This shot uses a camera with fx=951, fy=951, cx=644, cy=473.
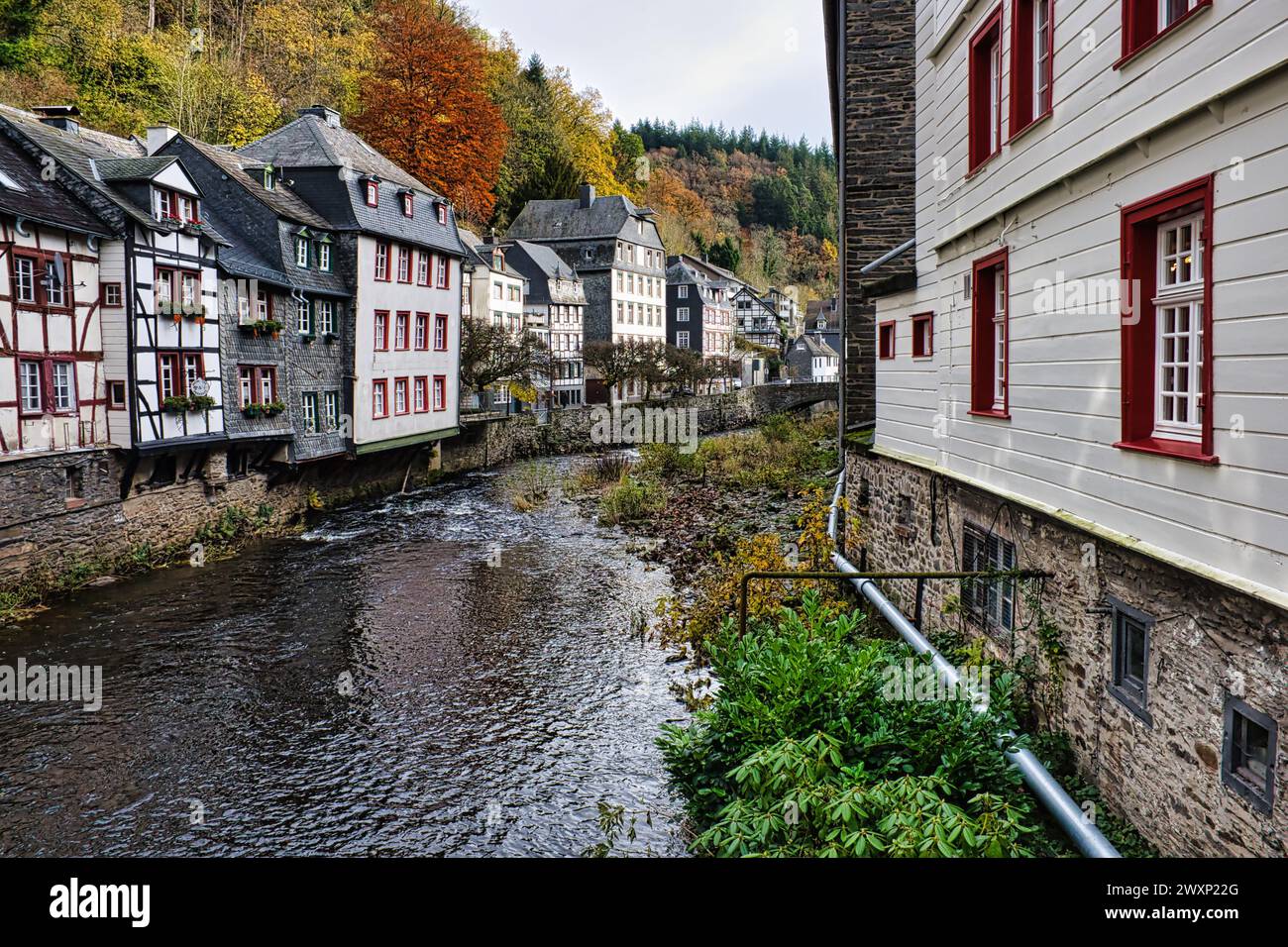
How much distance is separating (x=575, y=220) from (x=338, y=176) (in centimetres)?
3412

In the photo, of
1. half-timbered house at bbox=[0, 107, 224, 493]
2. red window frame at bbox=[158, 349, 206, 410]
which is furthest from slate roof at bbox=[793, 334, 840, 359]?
red window frame at bbox=[158, 349, 206, 410]

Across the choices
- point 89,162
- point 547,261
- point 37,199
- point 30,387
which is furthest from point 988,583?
point 547,261

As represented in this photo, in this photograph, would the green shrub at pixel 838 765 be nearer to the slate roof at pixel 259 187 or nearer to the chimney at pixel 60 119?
the chimney at pixel 60 119

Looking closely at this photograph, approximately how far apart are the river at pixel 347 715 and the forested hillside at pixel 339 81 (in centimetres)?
2668

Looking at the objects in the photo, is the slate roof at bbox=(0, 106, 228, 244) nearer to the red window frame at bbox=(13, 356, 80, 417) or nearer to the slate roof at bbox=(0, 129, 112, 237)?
the slate roof at bbox=(0, 129, 112, 237)

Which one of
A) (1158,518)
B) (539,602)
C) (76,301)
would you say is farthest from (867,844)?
(76,301)

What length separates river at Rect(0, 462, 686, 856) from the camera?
366 inches

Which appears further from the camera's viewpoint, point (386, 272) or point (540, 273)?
point (540, 273)

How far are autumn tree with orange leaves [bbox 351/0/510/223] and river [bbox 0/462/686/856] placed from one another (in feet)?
101

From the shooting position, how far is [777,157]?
123 metres

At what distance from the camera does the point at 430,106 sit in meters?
45.9

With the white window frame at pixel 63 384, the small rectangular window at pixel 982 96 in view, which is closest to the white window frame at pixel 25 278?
the white window frame at pixel 63 384

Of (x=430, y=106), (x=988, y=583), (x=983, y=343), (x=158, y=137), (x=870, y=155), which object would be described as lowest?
(x=988, y=583)

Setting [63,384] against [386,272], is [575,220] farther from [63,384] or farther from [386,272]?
[63,384]
